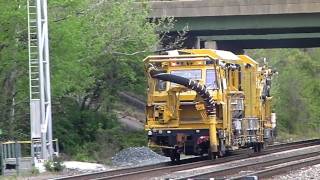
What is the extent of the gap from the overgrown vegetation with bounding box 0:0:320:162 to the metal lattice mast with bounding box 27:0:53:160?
1.61 meters

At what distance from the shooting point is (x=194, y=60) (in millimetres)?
29094

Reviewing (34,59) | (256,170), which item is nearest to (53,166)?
(34,59)

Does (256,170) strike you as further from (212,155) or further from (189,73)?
(189,73)

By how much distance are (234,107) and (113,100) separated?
16.1 m

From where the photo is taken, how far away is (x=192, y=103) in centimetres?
2844

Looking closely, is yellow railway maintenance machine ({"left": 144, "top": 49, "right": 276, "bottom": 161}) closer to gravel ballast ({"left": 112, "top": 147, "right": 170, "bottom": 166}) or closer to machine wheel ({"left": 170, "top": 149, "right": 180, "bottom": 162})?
machine wheel ({"left": 170, "top": 149, "right": 180, "bottom": 162})

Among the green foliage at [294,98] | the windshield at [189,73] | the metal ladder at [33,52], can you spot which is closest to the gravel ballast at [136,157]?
the metal ladder at [33,52]

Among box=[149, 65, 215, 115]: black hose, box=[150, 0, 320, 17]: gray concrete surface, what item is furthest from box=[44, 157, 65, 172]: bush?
box=[150, 0, 320, 17]: gray concrete surface

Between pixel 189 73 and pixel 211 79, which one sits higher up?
pixel 189 73


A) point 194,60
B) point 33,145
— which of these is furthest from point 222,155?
point 33,145

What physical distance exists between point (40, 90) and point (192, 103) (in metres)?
5.07

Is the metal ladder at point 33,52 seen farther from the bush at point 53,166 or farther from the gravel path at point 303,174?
the gravel path at point 303,174

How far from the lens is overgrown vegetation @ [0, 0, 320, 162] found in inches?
1281

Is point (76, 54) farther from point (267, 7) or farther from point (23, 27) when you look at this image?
point (267, 7)
